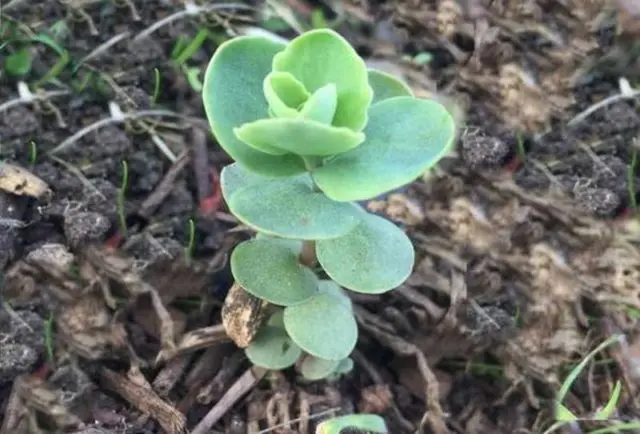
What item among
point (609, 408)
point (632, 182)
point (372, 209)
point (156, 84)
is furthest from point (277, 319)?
point (632, 182)

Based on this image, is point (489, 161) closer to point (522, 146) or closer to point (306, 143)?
point (522, 146)

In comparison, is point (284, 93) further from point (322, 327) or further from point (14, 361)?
point (14, 361)

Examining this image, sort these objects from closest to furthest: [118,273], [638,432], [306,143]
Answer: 1. [306,143]
2. [638,432]
3. [118,273]

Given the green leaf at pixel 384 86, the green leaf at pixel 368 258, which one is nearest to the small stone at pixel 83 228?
the green leaf at pixel 368 258

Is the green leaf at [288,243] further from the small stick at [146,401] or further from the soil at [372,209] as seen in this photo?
the small stick at [146,401]

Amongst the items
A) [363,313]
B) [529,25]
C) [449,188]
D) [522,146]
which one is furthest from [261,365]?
[529,25]

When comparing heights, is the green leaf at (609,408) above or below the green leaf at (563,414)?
above
